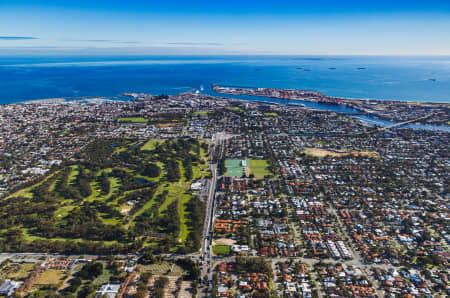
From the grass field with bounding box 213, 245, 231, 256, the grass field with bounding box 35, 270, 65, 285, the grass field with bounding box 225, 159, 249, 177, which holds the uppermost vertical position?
the grass field with bounding box 225, 159, 249, 177

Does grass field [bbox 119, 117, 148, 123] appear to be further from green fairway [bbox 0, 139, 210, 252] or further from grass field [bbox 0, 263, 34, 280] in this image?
grass field [bbox 0, 263, 34, 280]

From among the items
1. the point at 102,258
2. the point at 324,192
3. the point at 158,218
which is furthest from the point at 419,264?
the point at 102,258

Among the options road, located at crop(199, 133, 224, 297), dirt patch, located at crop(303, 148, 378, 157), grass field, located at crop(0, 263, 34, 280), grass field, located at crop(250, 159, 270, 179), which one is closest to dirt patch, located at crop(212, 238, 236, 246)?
road, located at crop(199, 133, 224, 297)

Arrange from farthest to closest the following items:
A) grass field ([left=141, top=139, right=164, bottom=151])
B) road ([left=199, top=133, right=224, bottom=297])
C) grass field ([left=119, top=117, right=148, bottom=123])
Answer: grass field ([left=119, top=117, right=148, bottom=123]) < grass field ([left=141, top=139, right=164, bottom=151]) < road ([left=199, top=133, right=224, bottom=297])

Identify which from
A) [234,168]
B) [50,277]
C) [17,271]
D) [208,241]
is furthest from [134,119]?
[208,241]

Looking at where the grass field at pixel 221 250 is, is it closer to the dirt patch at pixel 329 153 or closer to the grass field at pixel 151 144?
the dirt patch at pixel 329 153

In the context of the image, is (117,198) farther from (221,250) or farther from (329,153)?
(329,153)
